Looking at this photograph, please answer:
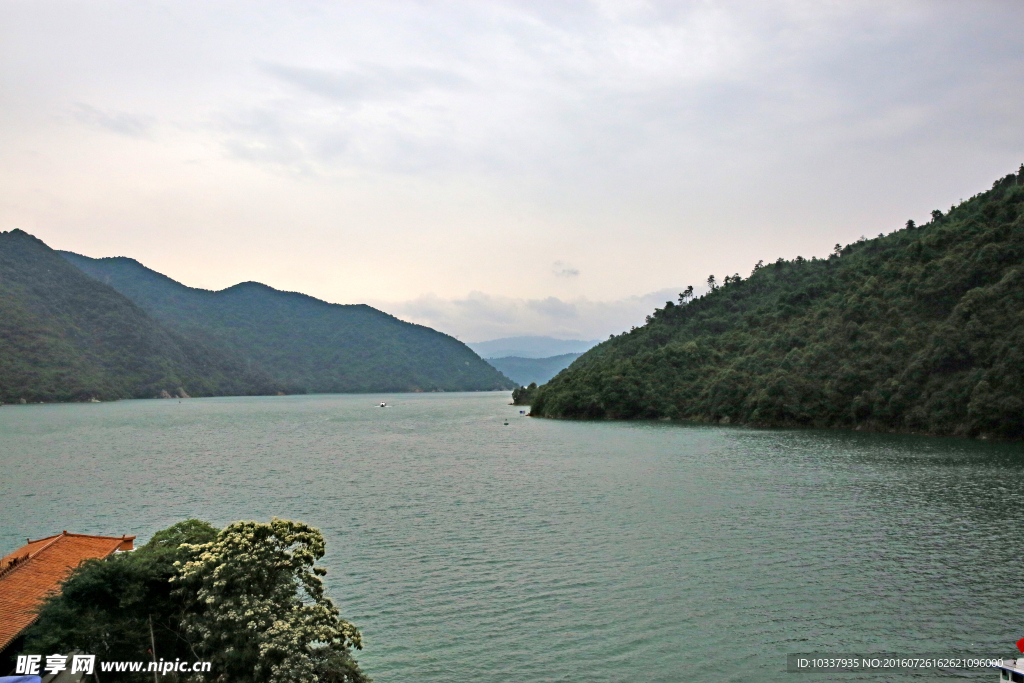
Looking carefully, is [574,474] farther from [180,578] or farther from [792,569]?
[180,578]

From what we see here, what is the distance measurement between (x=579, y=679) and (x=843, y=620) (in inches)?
411

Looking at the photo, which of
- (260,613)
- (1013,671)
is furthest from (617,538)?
(260,613)

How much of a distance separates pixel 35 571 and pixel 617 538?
25.1 meters

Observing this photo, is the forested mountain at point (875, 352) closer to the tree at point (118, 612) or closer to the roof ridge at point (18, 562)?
the tree at point (118, 612)

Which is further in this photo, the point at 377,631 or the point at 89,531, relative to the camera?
the point at 89,531

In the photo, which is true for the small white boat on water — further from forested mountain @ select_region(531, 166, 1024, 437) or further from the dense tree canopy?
forested mountain @ select_region(531, 166, 1024, 437)

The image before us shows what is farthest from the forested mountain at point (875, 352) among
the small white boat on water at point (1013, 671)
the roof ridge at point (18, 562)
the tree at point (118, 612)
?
the roof ridge at point (18, 562)

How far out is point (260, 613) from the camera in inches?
615

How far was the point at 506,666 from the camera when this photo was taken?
20.2 meters

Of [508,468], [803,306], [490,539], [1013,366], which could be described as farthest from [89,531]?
[803,306]

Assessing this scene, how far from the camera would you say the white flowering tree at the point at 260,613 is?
603 inches

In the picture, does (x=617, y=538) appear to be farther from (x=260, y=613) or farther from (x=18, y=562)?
(x=18, y=562)

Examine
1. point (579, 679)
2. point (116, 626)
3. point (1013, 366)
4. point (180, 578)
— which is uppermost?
point (1013, 366)

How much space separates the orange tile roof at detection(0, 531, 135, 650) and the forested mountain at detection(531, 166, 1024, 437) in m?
82.2
